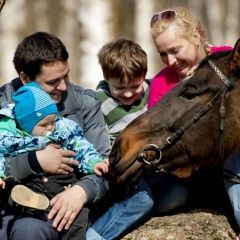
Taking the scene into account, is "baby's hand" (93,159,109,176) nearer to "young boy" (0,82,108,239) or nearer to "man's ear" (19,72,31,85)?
"young boy" (0,82,108,239)

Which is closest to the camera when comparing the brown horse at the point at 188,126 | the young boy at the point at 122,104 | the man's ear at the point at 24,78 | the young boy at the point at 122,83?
the brown horse at the point at 188,126

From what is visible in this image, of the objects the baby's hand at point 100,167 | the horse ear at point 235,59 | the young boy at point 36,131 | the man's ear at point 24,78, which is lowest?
the baby's hand at point 100,167

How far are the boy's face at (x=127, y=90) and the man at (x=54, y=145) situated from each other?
0.17 meters

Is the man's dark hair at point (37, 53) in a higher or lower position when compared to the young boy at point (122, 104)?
higher

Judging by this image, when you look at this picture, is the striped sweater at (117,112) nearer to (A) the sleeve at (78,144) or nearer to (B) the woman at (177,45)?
(B) the woman at (177,45)

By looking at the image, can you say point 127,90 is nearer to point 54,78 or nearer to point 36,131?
point 54,78

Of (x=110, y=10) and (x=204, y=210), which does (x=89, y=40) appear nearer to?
(x=110, y=10)

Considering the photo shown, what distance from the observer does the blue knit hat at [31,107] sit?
4207 millimetres

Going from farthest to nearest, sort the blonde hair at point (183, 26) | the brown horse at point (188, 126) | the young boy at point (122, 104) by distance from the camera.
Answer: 1. the blonde hair at point (183, 26)
2. the young boy at point (122, 104)
3. the brown horse at point (188, 126)

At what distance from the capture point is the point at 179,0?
1587 cm

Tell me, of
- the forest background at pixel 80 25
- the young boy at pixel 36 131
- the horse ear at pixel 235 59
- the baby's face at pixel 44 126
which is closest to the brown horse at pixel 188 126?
the horse ear at pixel 235 59

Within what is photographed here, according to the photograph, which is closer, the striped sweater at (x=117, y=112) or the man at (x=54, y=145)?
the man at (x=54, y=145)

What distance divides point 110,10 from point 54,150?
1138cm

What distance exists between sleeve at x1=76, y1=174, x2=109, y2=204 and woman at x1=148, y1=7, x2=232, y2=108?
811 mm
